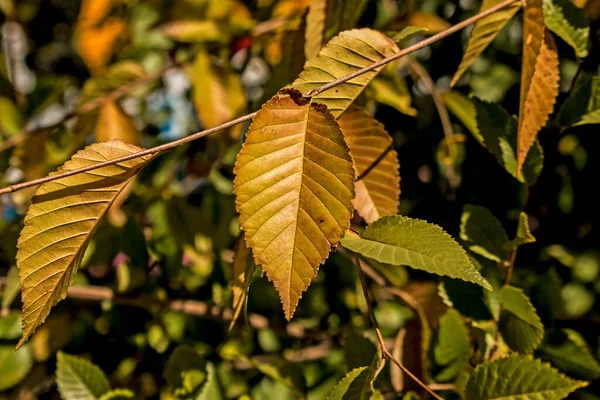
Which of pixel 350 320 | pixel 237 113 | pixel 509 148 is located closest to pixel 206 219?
pixel 237 113

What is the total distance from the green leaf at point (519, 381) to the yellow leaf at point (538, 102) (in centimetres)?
21

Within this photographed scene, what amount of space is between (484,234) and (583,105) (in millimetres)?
199

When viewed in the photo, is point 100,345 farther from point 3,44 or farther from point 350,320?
point 3,44

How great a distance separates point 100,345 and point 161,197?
1.09 feet

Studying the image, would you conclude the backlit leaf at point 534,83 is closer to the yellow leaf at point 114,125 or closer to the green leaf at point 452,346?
the green leaf at point 452,346

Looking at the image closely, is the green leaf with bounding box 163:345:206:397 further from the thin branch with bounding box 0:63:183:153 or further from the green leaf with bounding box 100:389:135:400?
the thin branch with bounding box 0:63:183:153

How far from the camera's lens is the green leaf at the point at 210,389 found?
81 cm

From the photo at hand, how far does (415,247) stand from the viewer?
555 mm

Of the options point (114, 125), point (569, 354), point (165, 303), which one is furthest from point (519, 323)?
point (114, 125)

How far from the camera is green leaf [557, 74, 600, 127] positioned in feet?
2.36

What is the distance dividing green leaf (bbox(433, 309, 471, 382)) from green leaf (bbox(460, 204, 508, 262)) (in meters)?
0.11

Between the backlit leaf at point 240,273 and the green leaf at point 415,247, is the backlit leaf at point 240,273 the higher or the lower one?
the lower one

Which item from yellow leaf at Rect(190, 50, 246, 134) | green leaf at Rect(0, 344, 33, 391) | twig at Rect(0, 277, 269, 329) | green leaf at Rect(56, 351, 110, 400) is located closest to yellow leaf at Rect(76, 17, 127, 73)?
yellow leaf at Rect(190, 50, 246, 134)

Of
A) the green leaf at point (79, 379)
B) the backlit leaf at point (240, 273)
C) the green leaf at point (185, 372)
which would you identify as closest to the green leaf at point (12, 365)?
the green leaf at point (79, 379)
